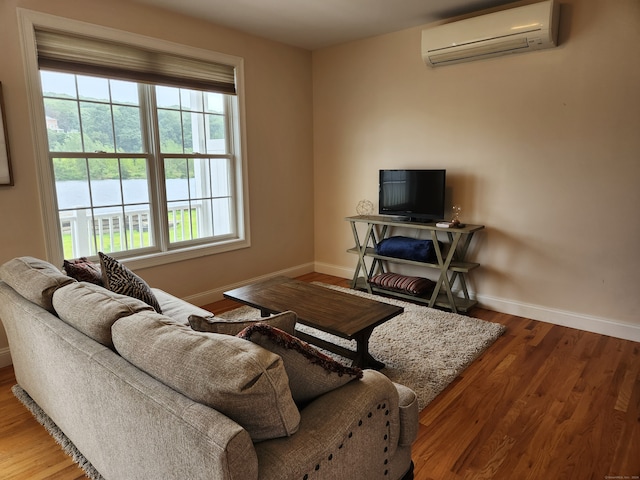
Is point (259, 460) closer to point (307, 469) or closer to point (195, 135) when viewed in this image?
point (307, 469)

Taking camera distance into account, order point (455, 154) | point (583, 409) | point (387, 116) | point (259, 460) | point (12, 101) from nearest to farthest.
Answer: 1. point (259, 460)
2. point (583, 409)
3. point (12, 101)
4. point (455, 154)
5. point (387, 116)

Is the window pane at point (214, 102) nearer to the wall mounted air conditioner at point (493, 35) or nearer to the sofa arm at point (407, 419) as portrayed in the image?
the wall mounted air conditioner at point (493, 35)

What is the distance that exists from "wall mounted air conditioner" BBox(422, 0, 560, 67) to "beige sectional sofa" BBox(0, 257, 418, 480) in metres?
2.90

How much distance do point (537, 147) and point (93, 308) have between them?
336 centimetres

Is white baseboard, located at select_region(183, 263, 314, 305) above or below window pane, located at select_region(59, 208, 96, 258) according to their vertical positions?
below

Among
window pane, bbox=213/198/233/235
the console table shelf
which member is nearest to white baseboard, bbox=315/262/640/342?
the console table shelf

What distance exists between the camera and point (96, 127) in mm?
3152

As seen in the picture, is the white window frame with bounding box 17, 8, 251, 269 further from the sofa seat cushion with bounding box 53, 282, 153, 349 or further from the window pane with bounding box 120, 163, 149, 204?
the sofa seat cushion with bounding box 53, 282, 153, 349

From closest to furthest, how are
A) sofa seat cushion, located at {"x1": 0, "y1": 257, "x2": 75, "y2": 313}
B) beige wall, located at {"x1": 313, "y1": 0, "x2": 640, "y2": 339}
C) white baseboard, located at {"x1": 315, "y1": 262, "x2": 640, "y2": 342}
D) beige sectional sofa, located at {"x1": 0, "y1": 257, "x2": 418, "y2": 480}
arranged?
1. beige sectional sofa, located at {"x1": 0, "y1": 257, "x2": 418, "y2": 480}
2. sofa seat cushion, located at {"x1": 0, "y1": 257, "x2": 75, "y2": 313}
3. beige wall, located at {"x1": 313, "y1": 0, "x2": 640, "y2": 339}
4. white baseboard, located at {"x1": 315, "y1": 262, "x2": 640, "y2": 342}

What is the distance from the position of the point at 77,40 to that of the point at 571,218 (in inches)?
157

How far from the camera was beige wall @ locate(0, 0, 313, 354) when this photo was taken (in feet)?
8.97

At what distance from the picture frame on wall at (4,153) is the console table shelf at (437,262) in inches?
113

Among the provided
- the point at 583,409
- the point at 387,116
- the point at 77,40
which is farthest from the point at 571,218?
the point at 77,40

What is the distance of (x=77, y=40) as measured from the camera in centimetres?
294
